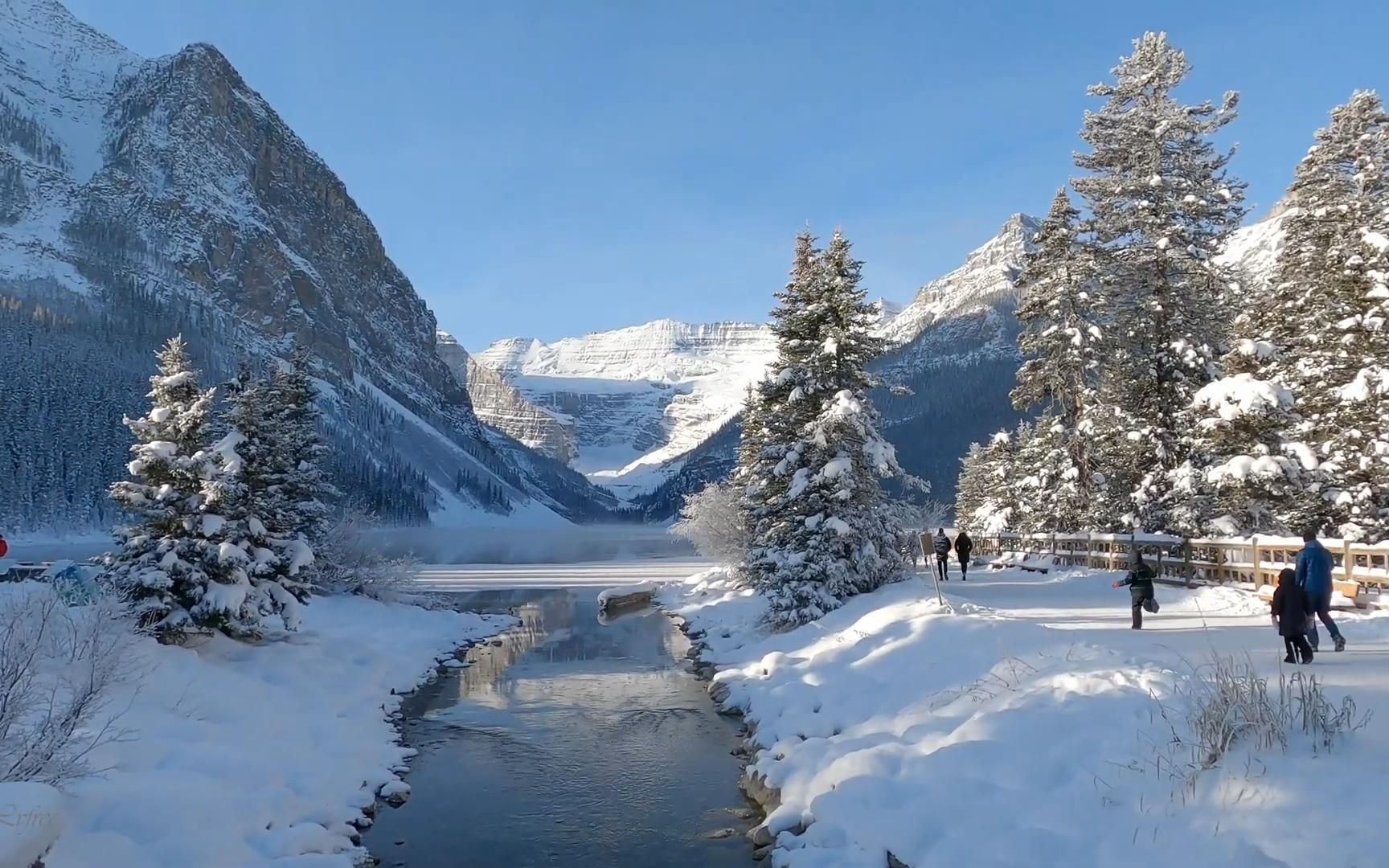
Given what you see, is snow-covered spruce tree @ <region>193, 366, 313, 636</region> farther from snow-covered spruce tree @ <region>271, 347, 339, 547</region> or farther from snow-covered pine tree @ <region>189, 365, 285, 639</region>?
snow-covered spruce tree @ <region>271, 347, 339, 547</region>

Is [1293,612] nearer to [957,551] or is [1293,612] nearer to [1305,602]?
[1305,602]

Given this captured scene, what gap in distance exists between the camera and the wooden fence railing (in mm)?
15375

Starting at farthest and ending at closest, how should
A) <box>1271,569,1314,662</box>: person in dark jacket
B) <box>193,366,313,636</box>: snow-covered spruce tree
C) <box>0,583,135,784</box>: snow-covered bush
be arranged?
<box>193,366,313,636</box>: snow-covered spruce tree
<box>1271,569,1314,662</box>: person in dark jacket
<box>0,583,135,784</box>: snow-covered bush

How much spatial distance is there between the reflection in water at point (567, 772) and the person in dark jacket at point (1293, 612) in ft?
23.6

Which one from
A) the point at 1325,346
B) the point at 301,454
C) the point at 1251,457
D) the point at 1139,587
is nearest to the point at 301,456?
the point at 301,454

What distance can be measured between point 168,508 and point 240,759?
284 inches

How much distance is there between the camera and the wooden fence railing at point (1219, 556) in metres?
15.4

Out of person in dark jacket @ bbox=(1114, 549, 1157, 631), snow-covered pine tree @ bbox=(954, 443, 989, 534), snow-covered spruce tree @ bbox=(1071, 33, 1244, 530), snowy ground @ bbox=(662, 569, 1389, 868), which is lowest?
snowy ground @ bbox=(662, 569, 1389, 868)

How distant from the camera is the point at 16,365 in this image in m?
118

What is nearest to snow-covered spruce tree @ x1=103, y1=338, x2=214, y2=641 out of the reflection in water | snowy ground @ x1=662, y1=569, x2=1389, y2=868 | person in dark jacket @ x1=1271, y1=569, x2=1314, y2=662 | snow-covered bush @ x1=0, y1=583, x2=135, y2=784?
snow-covered bush @ x1=0, y1=583, x2=135, y2=784

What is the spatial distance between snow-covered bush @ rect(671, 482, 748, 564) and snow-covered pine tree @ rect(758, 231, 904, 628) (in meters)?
15.3

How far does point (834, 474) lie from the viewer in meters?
20.6

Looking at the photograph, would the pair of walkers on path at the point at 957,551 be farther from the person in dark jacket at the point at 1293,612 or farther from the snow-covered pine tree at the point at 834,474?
the person in dark jacket at the point at 1293,612

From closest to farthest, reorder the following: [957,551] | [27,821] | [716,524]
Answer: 1. [27,821]
2. [957,551]
3. [716,524]
